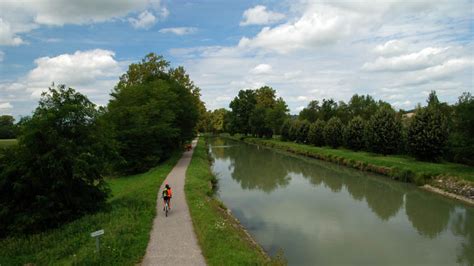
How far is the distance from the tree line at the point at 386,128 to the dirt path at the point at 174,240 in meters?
20.6

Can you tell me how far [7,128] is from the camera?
50.3 ft

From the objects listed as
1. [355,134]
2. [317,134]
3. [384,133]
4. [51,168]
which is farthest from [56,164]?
[317,134]

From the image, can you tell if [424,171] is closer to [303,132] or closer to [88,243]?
[88,243]

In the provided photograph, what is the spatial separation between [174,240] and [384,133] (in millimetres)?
29356

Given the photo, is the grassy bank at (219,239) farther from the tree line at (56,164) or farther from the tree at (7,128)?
the tree at (7,128)

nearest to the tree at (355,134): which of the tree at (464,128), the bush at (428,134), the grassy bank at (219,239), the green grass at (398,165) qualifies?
the green grass at (398,165)

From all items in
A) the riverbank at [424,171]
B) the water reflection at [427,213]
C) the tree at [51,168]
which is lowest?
the water reflection at [427,213]

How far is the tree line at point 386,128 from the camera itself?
80.6 feet

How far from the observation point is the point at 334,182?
27734mm

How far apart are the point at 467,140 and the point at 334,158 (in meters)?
16.0

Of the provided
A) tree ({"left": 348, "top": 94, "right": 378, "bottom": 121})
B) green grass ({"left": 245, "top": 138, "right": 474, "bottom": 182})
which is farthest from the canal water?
tree ({"left": 348, "top": 94, "right": 378, "bottom": 121})

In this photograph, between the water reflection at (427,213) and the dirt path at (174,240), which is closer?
the dirt path at (174,240)

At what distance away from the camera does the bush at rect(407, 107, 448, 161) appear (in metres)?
27.5

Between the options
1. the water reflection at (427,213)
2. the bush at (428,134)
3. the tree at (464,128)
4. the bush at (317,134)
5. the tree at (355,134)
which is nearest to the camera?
the water reflection at (427,213)
